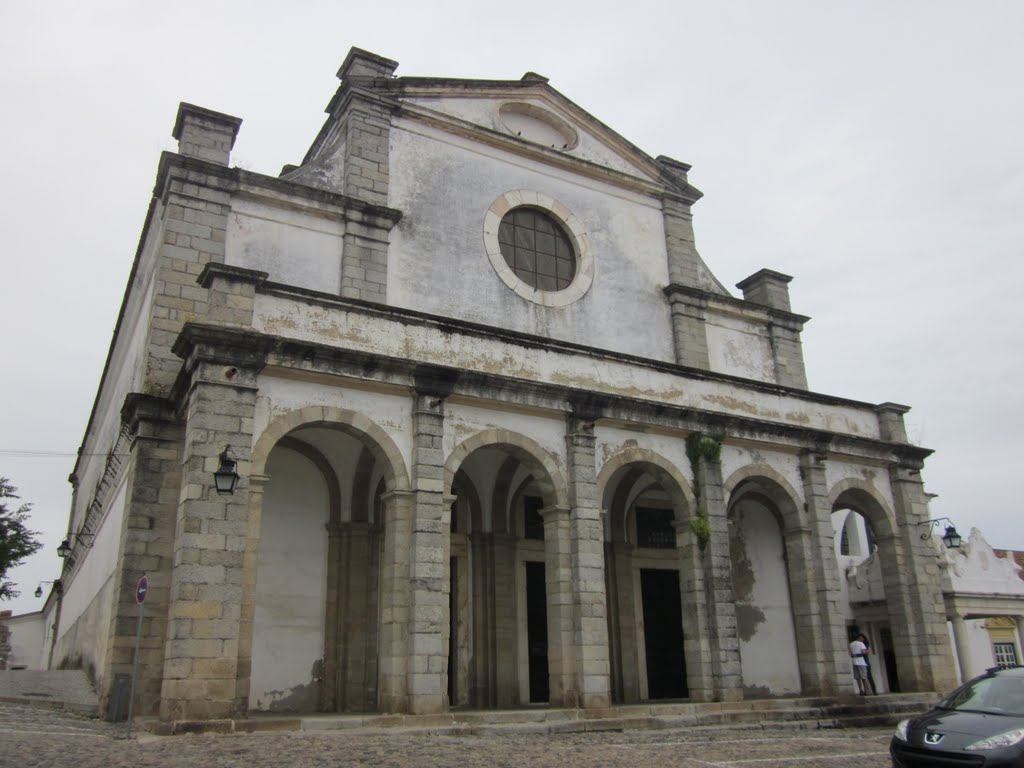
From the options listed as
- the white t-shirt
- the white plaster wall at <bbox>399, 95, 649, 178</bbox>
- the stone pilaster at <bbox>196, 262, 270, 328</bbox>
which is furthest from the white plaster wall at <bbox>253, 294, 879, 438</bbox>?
the white plaster wall at <bbox>399, 95, 649, 178</bbox>

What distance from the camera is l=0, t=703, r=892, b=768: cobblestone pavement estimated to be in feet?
24.5

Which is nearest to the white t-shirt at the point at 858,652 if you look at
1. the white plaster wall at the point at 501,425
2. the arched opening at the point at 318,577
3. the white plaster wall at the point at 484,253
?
the white plaster wall at the point at 484,253

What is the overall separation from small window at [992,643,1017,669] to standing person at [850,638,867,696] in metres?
6.11

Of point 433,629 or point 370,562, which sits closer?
point 433,629

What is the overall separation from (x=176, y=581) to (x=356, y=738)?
2660 millimetres

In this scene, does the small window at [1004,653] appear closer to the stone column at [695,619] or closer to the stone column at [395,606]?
the stone column at [695,619]

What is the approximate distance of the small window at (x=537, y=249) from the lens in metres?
16.1

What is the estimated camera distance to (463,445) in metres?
12.0

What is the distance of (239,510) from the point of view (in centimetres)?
1022

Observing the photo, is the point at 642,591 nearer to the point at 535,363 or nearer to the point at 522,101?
the point at 535,363

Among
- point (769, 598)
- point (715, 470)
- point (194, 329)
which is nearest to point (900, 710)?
point (769, 598)

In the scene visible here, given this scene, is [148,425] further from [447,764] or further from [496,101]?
[496,101]

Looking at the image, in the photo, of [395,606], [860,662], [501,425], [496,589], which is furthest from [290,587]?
[860,662]

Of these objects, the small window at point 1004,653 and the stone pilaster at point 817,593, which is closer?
the stone pilaster at point 817,593
